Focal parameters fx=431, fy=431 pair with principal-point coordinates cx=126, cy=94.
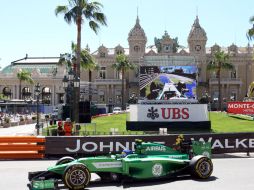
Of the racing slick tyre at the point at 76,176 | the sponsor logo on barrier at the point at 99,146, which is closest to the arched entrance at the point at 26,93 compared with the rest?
the sponsor logo on barrier at the point at 99,146

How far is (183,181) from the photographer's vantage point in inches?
533

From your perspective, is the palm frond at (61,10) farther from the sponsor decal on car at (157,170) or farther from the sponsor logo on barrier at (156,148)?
the sponsor decal on car at (157,170)

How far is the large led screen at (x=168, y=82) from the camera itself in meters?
41.2

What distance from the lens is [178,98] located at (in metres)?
40.7

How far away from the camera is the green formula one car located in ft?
39.1

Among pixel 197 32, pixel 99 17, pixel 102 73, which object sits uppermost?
pixel 197 32

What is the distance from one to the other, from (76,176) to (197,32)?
303ft

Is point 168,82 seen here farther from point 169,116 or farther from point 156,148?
point 156,148

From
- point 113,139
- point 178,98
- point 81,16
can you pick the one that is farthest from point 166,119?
point 113,139

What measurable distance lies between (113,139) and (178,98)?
22288 millimetres

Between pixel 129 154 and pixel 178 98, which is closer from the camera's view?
pixel 129 154

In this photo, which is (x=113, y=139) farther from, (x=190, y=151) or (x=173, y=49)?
(x=173, y=49)

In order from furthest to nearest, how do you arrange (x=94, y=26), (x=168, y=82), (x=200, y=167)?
(x=168, y=82) → (x=94, y=26) → (x=200, y=167)

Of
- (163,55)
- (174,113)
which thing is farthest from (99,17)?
(163,55)
